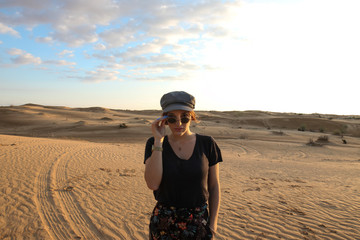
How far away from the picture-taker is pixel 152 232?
2.19m

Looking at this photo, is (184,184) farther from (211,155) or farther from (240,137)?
(240,137)

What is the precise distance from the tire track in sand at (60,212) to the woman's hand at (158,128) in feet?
11.1

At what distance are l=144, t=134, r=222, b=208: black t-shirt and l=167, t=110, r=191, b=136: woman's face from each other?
16cm

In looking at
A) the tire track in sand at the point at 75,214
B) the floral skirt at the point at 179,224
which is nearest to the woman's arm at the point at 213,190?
the floral skirt at the point at 179,224

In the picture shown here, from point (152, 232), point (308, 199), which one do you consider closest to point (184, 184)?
point (152, 232)

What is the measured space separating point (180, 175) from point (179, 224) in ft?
1.32

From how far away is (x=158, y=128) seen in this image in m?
2.18

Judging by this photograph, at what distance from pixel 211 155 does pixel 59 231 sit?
3.93 metres

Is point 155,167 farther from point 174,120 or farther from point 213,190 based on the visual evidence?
point 213,190

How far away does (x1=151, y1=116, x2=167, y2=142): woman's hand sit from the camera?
2.10m

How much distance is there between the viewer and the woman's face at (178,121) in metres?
2.21

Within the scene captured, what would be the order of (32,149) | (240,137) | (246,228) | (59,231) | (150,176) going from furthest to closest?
(240,137), (32,149), (246,228), (59,231), (150,176)

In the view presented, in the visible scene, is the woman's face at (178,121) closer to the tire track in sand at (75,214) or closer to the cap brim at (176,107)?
the cap brim at (176,107)

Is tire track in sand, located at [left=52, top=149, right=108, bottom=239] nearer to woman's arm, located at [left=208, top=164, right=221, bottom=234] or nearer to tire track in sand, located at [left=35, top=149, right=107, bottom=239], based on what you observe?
tire track in sand, located at [left=35, top=149, right=107, bottom=239]
